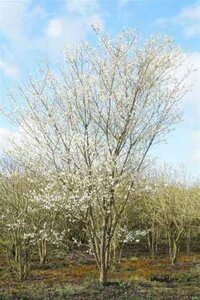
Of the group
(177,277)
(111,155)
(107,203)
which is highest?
(111,155)

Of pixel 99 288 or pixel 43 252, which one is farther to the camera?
pixel 43 252

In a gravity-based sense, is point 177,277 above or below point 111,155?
below

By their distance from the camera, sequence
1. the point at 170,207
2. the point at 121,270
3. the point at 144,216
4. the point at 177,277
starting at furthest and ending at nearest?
the point at 144,216 < the point at 170,207 < the point at 121,270 < the point at 177,277

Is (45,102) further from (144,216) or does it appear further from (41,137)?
(144,216)

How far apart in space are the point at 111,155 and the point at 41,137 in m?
2.49

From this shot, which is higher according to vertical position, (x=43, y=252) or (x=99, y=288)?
(x=43, y=252)

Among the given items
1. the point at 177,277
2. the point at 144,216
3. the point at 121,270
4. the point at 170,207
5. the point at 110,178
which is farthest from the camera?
the point at 144,216

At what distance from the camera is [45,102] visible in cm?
1675

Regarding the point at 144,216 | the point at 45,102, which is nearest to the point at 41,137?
the point at 45,102

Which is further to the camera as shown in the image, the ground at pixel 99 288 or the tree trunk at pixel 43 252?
the tree trunk at pixel 43 252

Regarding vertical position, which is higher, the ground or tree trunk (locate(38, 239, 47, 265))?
tree trunk (locate(38, 239, 47, 265))

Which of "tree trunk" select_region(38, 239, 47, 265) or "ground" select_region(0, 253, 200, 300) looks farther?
"tree trunk" select_region(38, 239, 47, 265)

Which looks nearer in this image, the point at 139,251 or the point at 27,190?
the point at 27,190

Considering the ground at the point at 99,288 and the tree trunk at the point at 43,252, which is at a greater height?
the tree trunk at the point at 43,252
